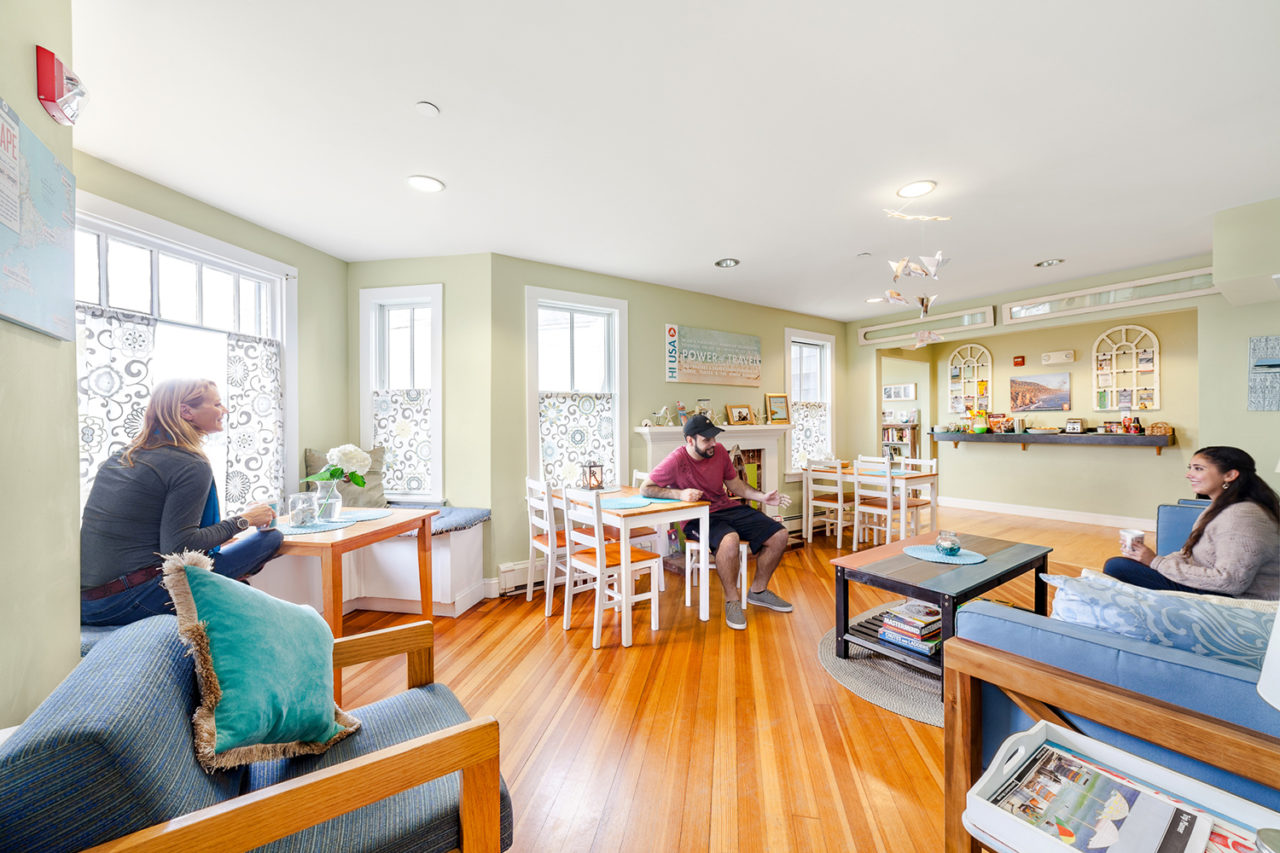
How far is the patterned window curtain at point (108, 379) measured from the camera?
2188 millimetres

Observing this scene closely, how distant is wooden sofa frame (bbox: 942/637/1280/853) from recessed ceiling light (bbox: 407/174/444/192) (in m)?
2.87

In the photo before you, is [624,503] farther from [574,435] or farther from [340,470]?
[340,470]

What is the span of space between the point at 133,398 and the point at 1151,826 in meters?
3.66

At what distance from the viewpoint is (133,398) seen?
2.36 metres

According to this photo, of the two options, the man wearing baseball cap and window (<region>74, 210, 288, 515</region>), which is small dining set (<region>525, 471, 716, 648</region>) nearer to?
the man wearing baseball cap

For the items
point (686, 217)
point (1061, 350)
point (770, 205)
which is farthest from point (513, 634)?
point (1061, 350)

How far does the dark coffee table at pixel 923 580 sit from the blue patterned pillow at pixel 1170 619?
35.6 inches

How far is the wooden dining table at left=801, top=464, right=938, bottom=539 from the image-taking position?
4.42 m

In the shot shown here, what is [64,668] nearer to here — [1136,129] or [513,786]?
[513,786]

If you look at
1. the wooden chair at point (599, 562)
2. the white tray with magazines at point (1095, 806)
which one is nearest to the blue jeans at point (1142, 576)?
the white tray with magazines at point (1095, 806)

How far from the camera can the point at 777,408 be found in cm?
544

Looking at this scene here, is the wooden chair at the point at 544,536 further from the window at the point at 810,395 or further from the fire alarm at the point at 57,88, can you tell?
the window at the point at 810,395

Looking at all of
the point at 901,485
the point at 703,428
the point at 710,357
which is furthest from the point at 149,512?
the point at 901,485

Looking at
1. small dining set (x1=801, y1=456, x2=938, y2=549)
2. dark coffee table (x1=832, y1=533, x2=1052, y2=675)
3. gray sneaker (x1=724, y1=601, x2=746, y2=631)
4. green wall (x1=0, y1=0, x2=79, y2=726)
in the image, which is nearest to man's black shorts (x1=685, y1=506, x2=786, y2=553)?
gray sneaker (x1=724, y1=601, x2=746, y2=631)
